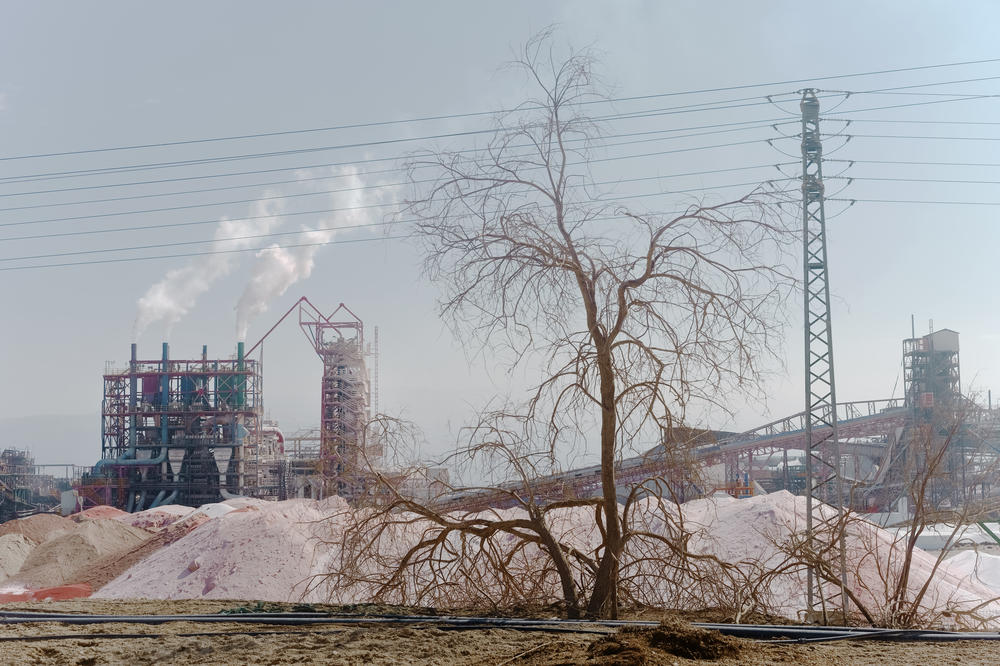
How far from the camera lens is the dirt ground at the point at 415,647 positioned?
16.4 ft

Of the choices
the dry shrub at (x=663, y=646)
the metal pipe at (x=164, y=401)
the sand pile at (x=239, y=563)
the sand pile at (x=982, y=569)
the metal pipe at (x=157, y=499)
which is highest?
the metal pipe at (x=164, y=401)

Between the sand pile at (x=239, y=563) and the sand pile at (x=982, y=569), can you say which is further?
the sand pile at (x=982, y=569)

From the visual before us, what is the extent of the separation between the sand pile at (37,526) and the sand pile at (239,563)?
15203 millimetres

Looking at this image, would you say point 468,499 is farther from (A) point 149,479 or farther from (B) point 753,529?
(A) point 149,479

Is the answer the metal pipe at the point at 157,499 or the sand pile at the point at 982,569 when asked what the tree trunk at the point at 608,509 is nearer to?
the sand pile at the point at 982,569

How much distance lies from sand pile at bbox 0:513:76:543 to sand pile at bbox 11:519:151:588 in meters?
6.91

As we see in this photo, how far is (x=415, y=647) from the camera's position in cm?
607

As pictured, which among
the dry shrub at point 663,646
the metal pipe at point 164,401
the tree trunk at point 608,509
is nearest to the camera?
the dry shrub at point 663,646

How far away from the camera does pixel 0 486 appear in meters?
48.5

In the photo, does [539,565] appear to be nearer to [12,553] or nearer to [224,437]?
[12,553]

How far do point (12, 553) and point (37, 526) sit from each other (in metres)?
7.60

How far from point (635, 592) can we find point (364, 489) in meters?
3.01

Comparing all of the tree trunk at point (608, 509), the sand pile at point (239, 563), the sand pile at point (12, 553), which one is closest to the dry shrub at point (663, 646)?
the tree trunk at point (608, 509)

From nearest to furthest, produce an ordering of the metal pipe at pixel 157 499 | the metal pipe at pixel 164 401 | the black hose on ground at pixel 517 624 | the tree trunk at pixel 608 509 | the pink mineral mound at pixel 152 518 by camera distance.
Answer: the black hose on ground at pixel 517 624 → the tree trunk at pixel 608 509 → the pink mineral mound at pixel 152 518 → the metal pipe at pixel 157 499 → the metal pipe at pixel 164 401
